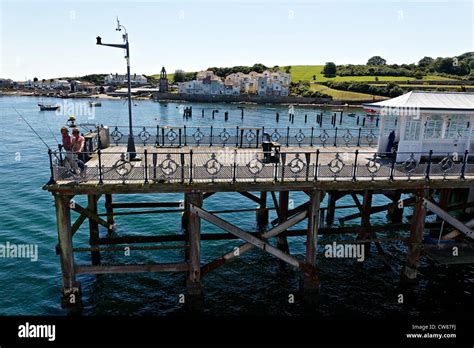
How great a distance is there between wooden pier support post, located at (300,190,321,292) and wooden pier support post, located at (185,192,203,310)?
4.23 metres

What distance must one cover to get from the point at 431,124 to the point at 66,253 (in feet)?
54.7

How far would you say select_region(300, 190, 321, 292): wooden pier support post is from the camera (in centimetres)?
1521

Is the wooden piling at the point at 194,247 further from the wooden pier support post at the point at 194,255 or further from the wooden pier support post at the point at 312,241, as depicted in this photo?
the wooden pier support post at the point at 312,241

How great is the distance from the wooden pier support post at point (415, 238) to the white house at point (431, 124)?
9.86 feet

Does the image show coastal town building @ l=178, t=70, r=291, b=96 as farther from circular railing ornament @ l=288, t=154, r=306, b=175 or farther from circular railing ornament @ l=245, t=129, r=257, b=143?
circular railing ornament @ l=288, t=154, r=306, b=175

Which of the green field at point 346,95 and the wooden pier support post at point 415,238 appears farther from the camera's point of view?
the green field at point 346,95

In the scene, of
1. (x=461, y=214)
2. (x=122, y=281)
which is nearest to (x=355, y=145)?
(x=461, y=214)

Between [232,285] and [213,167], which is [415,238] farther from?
[213,167]

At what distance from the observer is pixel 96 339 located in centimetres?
1394

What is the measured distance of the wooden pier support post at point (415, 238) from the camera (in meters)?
16.2

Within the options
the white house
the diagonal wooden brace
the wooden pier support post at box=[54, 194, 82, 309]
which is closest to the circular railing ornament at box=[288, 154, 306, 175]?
the diagonal wooden brace

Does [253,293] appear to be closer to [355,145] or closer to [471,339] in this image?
[471,339]

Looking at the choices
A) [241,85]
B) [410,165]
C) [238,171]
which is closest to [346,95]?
[241,85]

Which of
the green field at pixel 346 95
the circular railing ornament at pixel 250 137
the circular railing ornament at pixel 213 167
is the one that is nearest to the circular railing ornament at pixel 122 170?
the circular railing ornament at pixel 213 167
